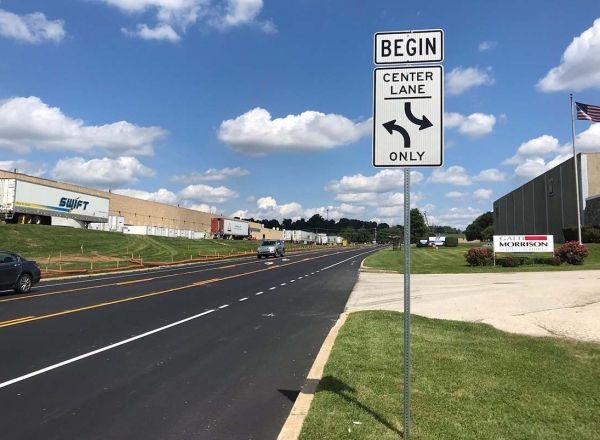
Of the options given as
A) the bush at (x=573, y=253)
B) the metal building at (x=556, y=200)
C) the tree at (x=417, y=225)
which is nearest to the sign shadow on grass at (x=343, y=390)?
the bush at (x=573, y=253)

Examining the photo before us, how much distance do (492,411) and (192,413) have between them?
313cm

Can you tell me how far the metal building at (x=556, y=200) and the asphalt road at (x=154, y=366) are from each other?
39.6 m

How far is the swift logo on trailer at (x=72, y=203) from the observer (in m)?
48.4

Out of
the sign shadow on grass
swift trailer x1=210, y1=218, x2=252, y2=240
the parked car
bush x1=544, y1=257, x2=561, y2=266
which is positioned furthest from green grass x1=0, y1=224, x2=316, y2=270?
swift trailer x1=210, y1=218, x2=252, y2=240

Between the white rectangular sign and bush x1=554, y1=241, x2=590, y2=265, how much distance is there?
79 centimetres

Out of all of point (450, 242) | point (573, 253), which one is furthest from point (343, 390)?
point (450, 242)

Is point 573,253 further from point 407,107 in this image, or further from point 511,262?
point 407,107

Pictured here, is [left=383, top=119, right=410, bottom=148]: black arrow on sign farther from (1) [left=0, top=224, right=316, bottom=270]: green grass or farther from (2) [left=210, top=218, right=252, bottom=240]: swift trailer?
(2) [left=210, top=218, right=252, bottom=240]: swift trailer

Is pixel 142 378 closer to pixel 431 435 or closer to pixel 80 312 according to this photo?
pixel 431 435

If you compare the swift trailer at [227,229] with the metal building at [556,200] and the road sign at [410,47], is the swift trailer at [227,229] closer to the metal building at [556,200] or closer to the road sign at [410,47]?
the metal building at [556,200]

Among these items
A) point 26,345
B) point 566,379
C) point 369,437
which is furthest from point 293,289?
point 369,437

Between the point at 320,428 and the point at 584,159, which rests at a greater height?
the point at 584,159

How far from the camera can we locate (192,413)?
17.2 feet

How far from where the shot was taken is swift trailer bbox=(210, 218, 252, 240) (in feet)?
290
